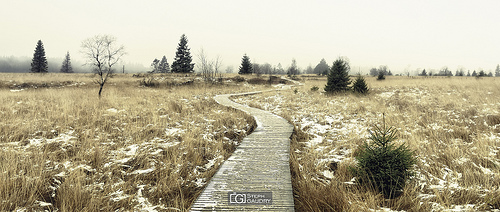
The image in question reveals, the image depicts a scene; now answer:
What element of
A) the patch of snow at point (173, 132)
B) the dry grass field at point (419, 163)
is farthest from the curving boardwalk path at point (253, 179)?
the patch of snow at point (173, 132)

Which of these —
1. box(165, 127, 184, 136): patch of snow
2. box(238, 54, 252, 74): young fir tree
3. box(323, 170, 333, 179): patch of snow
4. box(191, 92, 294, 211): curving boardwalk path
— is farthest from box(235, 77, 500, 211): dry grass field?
box(238, 54, 252, 74): young fir tree

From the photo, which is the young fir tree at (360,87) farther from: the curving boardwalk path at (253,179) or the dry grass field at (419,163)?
the curving boardwalk path at (253,179)

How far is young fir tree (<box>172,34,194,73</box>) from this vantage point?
137 feet

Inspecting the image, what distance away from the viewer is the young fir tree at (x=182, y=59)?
4191cm

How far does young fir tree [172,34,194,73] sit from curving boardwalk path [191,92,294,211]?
40404mm

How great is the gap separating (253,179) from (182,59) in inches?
1690

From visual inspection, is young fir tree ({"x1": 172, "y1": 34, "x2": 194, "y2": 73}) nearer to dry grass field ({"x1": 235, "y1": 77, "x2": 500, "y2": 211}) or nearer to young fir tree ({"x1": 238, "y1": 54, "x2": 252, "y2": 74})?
young fir tree ({"x1": 238, "y1": 54, "x2": 252, "y2": 74})

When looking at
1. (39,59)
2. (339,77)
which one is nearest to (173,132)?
(339,77)

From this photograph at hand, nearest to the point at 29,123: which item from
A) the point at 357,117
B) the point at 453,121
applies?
the point at 357,117

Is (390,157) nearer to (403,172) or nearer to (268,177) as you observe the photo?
(403,172)

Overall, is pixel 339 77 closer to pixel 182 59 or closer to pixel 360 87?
pixel 360 87

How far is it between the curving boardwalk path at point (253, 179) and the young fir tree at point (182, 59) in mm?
40404

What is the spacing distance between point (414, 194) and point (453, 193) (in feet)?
1.79

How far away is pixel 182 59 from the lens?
138 ft
